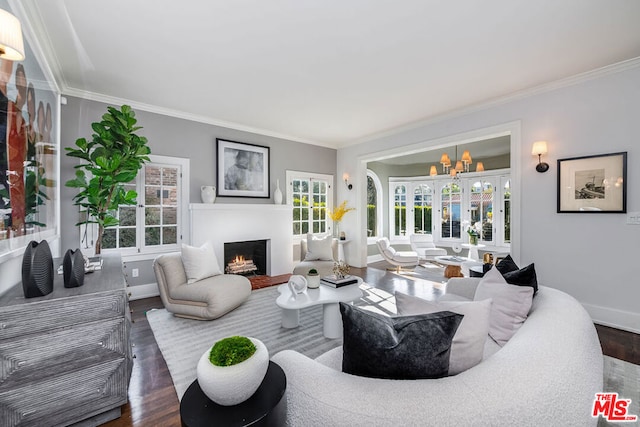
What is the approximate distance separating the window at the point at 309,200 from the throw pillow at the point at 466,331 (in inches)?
171

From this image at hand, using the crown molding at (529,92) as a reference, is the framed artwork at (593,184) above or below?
below

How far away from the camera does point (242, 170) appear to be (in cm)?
482

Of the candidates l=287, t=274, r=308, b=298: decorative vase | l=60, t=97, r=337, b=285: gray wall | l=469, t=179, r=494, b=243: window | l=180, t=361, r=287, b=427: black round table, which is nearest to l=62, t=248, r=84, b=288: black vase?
l=180, t=361, r=287, b=427: black round table

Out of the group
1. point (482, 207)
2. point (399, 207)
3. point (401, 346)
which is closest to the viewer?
point (401, 346)

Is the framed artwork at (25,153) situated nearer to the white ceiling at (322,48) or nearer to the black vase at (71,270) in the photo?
the black vase at (71,270)

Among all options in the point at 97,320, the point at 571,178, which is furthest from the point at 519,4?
the point at 97,320

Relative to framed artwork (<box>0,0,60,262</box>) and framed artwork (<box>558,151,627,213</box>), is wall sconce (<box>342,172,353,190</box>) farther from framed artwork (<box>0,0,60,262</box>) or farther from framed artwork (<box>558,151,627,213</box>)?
framed artwork (<box>0,0,60,262</box>)

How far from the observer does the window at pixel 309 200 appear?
5629mm

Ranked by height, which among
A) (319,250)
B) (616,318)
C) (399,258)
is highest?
(319,250)

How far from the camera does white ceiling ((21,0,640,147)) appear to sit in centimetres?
208

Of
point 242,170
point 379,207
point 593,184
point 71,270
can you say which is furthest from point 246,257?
point 593,184

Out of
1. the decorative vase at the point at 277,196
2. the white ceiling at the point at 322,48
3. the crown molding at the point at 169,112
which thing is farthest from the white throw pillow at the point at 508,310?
the crown molding at the point at 169,112

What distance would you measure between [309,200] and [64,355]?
4631 millimetres

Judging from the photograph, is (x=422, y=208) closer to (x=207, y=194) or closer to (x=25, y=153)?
(x=207, y=194)
